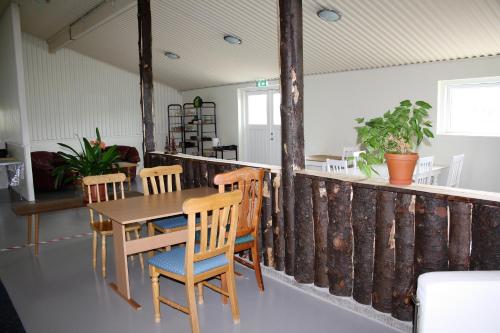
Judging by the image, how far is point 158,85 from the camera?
11.2 meters

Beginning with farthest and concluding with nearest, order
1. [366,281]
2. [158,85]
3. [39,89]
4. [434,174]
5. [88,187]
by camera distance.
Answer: [158,85]
[39,89]
[434,174]
[88,187]
[366,281]

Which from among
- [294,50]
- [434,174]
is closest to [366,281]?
[294,50]

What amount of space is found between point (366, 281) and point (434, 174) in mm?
2873

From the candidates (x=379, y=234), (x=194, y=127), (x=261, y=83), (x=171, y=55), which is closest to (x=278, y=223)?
(x=379, y=234)

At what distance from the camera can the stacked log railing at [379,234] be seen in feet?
7.63

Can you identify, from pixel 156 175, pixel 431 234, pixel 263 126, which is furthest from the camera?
pixel 263 126

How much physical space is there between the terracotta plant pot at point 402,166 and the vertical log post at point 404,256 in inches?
4.6

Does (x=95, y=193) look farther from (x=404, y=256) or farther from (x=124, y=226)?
(x=404, y=256)

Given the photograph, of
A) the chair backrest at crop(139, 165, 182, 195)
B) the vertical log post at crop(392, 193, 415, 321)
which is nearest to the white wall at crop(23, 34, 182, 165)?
the chair backrest at crop(139, 165, 182, 195)

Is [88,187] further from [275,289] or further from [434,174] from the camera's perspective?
[434,174]

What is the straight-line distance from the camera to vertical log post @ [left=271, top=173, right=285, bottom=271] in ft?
11.4

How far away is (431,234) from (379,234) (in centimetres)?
35

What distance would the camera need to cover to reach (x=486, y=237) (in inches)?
88.1

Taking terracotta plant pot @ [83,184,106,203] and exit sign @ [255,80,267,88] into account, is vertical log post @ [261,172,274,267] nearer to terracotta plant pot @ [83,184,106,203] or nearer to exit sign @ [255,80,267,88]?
terracotta plant pot @ [83,184,106,203]
